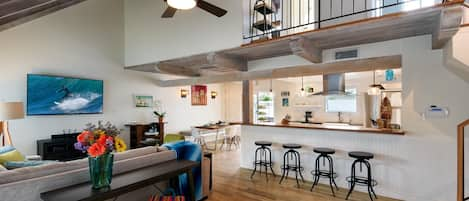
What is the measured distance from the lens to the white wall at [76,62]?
15.2 ft

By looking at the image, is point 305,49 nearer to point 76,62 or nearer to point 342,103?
point 76,62

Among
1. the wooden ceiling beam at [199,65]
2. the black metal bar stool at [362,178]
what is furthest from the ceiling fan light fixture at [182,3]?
the black metal bar stool at [362,178]

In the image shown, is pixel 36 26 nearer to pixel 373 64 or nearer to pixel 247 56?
pixel 247 56

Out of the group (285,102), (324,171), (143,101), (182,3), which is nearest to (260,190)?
(324,171)

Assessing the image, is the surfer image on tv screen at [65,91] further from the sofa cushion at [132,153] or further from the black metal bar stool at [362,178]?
the black metal bar stool at [362,178]

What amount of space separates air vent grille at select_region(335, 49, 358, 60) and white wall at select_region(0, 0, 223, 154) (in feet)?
17.1

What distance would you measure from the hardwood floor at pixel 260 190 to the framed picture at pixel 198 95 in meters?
3.79

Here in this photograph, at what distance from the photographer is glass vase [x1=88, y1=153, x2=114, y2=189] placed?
2002mm

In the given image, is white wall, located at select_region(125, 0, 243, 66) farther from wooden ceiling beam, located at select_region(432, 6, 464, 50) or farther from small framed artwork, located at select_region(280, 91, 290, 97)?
small framed artwork, located at select_region(280, 91, 290, 97)

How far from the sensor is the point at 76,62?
217 inches

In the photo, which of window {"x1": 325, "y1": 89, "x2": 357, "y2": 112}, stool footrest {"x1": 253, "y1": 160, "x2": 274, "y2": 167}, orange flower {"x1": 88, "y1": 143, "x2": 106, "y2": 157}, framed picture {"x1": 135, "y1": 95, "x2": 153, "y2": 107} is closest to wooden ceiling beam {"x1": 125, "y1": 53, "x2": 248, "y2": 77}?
framed picture {"x1": 135, "y1": 95, "x2": 153, "y2": 107}

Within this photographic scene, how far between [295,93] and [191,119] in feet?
14.3

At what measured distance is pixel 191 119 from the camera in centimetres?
821

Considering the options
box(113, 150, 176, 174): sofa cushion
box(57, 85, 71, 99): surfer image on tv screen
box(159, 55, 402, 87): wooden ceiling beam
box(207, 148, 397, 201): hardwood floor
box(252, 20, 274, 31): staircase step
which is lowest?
box(207, 148, 397, 201): hardwood floor
